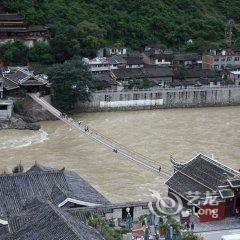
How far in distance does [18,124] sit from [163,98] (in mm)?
7817

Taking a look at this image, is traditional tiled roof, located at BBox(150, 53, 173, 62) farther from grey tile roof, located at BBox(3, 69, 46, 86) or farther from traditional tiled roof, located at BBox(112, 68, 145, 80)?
grey tile roof, located at BBox(3, 69, 46, 86)

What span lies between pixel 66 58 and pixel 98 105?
607 cm

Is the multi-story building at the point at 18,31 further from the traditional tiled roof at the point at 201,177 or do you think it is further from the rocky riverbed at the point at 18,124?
the traditional tiled roof at the point at 201,177

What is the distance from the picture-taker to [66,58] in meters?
32.9

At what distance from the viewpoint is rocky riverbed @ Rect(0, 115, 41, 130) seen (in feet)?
77.5

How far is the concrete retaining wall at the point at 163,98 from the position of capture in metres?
27.8

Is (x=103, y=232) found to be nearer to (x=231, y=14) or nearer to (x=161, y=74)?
(x=161, y=74)

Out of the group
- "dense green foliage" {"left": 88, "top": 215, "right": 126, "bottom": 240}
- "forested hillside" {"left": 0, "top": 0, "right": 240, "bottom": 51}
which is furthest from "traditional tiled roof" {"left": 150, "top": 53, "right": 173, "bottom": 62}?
"dense green foliage" {"left": 88, "top": 215, "right": 126, "bottom": 240}

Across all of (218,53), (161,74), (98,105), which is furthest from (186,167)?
(218,53)

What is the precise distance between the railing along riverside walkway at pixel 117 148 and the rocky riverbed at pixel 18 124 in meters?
1.04

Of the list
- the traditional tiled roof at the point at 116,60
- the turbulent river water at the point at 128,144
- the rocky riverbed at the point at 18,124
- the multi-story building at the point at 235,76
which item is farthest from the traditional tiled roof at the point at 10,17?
the multi-story building at the point at 235,76

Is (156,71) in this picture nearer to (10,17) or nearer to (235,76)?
(235,76)

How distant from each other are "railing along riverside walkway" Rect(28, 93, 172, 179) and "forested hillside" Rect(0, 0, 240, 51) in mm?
11750

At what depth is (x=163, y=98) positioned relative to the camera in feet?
94.7
